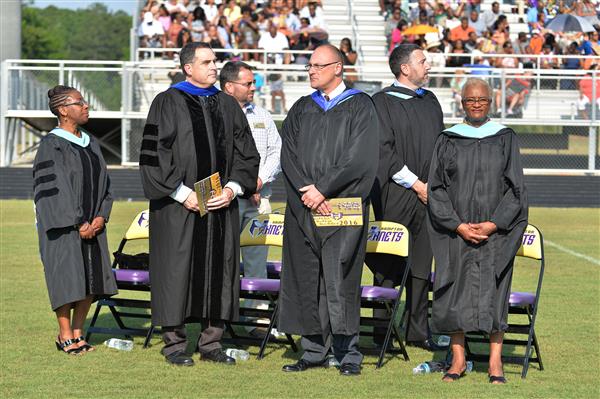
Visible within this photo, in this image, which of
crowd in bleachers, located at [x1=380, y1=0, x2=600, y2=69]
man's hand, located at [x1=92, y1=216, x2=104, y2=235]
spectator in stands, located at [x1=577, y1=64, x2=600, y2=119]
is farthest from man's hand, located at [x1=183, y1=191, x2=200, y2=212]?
crowd in bleachers, located at [x1=380, y1=0, x2=600, y2=69]

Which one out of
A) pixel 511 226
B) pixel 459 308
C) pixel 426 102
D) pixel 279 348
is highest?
pixel 426 102

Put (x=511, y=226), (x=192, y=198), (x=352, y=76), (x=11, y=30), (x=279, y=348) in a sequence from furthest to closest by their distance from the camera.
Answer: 1. (x=11, y=30)
2. (x=352, y=76)
3. (x=279, y=348)
4. (x=192, y=198)
5. (x=511, y=226)

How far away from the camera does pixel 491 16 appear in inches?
1260

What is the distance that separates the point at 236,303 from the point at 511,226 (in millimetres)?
2000

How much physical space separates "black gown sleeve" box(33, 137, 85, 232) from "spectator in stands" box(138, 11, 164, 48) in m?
20.3

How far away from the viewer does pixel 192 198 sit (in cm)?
834

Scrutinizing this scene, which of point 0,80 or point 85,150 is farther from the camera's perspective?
point 0,80

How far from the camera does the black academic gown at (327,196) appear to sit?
319 inches

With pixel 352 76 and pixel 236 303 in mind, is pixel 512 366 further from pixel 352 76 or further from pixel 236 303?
pixel 352 76

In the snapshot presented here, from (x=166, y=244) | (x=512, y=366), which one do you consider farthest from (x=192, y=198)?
(x=512, y=366)

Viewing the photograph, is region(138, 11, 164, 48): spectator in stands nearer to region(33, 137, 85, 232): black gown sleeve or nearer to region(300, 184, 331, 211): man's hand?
region(33, 137, 85, 232): black gown sleeve

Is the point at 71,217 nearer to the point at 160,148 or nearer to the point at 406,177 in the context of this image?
the point at 160,148

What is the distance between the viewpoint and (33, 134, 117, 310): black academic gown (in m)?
8.63

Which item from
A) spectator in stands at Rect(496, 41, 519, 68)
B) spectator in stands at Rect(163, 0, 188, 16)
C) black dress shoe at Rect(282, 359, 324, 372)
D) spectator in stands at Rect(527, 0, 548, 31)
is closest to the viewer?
black dress shoe at Rect(282, 359, 324, 372)
